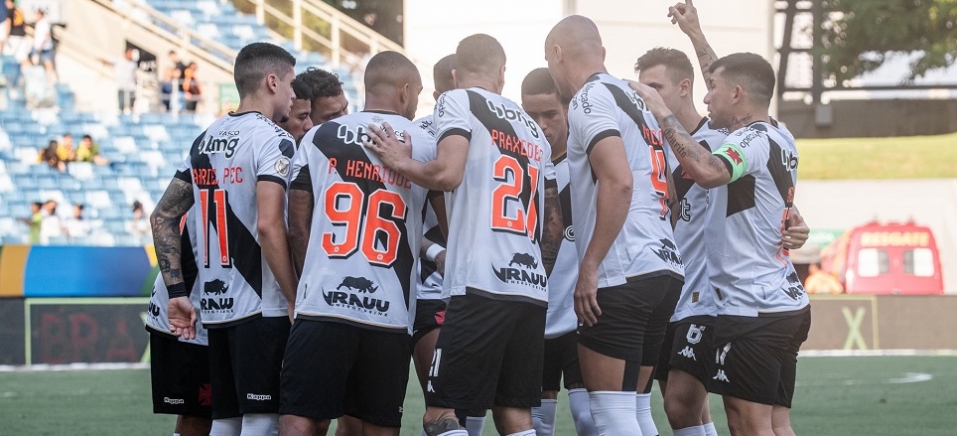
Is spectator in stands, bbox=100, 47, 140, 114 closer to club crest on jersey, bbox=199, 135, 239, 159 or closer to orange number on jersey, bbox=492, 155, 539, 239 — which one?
club crest on jersey, bbox=199, 135, 239, 159

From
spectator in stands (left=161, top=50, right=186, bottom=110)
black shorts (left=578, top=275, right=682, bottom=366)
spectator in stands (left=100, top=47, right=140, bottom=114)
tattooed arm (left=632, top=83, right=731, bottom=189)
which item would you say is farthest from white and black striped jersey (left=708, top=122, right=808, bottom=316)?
spectator in stands (left=161, top=50, right=186, bottom=110)

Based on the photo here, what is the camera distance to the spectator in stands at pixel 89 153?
23.8 meters

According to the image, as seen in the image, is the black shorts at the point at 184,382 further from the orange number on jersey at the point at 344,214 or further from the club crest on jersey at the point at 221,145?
the orange number on jersey at the point at 344,214

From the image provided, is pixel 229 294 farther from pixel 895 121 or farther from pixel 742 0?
pixel 895 121

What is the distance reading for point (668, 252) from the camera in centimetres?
609

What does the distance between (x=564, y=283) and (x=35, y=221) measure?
53.5 feet

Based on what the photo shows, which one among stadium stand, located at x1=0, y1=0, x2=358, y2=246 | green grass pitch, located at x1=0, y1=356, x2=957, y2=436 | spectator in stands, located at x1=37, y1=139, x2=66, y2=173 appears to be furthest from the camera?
spectator in stands, located at x1=37, y1=139, x2=66, y2=173

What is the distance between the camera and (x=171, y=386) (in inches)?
264

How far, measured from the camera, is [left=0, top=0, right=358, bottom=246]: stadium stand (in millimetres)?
22734

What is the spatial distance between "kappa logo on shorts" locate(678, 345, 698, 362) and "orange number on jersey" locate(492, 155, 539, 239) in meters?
1.63

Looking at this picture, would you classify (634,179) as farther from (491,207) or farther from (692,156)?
(491,207)

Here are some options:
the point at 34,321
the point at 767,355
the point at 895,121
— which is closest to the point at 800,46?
the point at 895,121

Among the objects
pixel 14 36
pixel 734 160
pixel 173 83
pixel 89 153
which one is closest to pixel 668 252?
pixel 734 160

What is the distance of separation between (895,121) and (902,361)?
1109 inches
